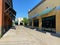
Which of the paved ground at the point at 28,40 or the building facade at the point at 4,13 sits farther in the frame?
the building facade at the point at 4,13

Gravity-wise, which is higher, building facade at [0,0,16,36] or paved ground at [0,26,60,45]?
building facade at [0,0,16,36]

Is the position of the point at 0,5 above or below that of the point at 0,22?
above

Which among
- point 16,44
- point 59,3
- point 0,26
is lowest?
point 16,44

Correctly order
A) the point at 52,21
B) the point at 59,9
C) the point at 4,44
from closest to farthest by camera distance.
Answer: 1. the point at 4,44
2. the point at 59,9
3. the point at 52,21

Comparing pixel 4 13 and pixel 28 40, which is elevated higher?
pixel 4 13

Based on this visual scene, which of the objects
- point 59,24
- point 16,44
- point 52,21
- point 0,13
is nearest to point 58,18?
point 59,24

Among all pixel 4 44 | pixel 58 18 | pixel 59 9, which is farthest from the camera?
pixel 58 18

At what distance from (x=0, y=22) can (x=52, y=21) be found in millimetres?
11464

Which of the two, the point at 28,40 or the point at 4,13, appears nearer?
the point at 28,40

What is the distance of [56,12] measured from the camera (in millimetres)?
23562

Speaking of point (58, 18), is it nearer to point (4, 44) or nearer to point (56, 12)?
point (56, 12)

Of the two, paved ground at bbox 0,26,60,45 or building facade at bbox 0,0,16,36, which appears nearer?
paved ground at bbox 0,26,60,45

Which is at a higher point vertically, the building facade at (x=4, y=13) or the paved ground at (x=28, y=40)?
the building facade at (x=4, y=13)

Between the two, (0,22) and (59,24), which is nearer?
(0,22)
